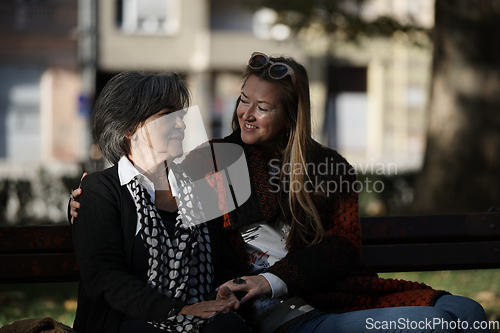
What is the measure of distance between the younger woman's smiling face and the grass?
2205 mm

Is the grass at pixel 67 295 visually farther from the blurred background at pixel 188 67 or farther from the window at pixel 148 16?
the window at pixel 148 16

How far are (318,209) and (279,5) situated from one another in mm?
7283

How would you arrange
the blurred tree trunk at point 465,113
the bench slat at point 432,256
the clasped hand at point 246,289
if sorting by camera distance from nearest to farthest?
the clasped hand at point 246,289 < the bench slat at point 432,256 < the blurred tree trunk at point 465,113

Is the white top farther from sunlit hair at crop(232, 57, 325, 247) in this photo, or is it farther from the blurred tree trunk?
the blurred tree trunk

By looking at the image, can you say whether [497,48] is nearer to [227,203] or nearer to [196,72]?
[227,203]

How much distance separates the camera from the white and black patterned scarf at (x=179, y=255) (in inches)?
94.7

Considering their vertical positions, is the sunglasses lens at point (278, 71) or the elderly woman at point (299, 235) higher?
the sunglasses lens at point (278, 71)

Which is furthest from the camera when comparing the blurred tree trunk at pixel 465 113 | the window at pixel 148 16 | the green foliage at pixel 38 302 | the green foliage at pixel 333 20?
the window at pixel 148 16

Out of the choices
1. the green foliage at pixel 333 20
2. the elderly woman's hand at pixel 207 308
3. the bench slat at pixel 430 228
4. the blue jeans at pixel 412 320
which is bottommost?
the blue jeans at pixel 412 320

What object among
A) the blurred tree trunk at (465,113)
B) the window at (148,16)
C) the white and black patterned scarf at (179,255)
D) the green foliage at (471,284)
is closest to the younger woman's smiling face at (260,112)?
the white and black patterned scarf at (179,255)

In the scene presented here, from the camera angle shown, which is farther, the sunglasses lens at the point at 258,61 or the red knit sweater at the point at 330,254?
the sunglasses lens at the point at 258,61

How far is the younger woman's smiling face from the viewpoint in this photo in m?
2.87

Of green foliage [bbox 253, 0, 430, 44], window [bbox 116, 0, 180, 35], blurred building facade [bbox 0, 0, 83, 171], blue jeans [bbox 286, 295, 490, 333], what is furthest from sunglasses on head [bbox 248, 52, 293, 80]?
window [bbox 116, 0, 180, 35]

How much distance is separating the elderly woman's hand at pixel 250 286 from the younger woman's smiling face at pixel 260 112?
68 centimetres
